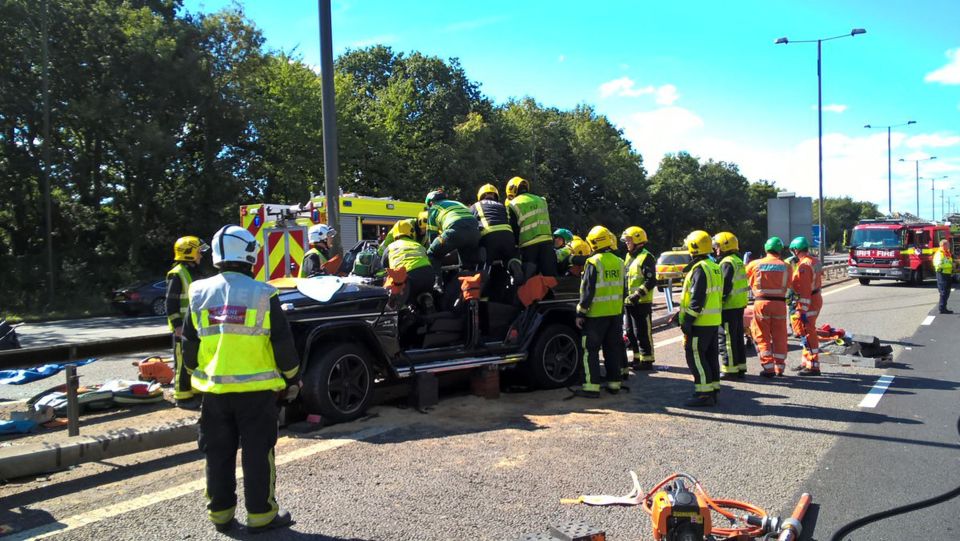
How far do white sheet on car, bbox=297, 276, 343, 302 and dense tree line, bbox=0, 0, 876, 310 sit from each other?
20680 mm

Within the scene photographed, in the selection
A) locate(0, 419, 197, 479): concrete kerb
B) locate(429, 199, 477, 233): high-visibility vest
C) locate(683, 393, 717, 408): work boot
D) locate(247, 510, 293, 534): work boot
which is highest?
locate(429, 199, 477, 233): high-visibility vest

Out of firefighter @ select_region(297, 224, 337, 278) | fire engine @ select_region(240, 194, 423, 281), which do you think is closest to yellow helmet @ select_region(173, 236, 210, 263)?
firefighter @ select_region(297, 224, 337, 278)

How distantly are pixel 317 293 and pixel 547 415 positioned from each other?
2534 millimetres

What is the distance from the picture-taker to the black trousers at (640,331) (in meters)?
9.29

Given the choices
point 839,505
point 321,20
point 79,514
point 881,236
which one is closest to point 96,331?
point 321,20

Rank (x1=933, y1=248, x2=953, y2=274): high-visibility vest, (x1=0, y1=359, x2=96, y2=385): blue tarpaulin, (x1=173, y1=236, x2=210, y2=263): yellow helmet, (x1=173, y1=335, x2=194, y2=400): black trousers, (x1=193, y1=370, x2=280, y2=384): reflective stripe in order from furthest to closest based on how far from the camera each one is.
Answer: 1. (x1=933, y1=248, x2=953, y2=274): high-visibility vest
2. (x1=173, y1=236, x2=210, y2=263): yellow helmet
3. (x1=0, y1=359, x2=96, y2=385): blue tarpaulin
4. (x1=173, y1=335, x2=194, y2=400): black trousers
5. (x1=193, y1=370, x2=280, y2=384): reflective stripe

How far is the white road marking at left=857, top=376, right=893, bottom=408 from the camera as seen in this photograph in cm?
712

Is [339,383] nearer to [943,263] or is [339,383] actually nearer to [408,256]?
[408,256]

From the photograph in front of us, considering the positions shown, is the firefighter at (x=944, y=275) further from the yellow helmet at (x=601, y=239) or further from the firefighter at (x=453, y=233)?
the firefighter at (x=453, y=233)

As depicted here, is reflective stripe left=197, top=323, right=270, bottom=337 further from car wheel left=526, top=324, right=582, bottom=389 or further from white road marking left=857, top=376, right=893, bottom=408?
white road marking left=857, top=376, right=893, bottom=408

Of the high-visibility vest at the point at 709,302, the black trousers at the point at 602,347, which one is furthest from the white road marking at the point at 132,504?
the high-visibility vest at the point at 709,302

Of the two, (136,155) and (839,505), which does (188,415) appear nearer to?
(839,505)

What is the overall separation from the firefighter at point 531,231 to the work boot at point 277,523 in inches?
170

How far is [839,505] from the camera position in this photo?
4258mm
